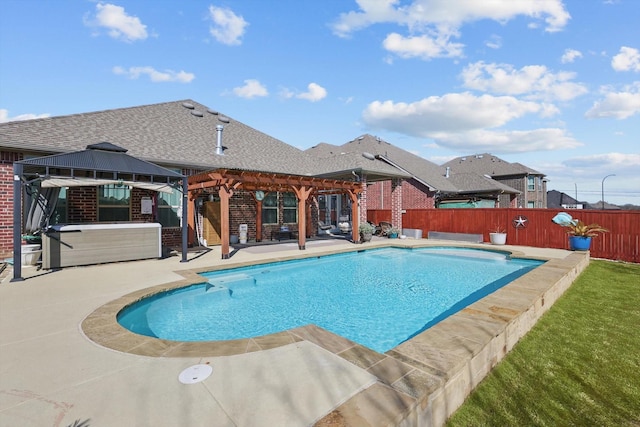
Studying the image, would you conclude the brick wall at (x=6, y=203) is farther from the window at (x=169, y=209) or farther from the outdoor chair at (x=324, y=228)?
the outdoor chair at (x=324, y=228)

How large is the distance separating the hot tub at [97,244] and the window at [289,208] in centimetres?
755

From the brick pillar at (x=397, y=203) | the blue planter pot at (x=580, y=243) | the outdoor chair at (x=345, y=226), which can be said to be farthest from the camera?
the outdoor chair at (x=345, y=226)

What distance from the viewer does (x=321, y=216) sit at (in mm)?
21453

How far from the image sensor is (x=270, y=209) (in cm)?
1609

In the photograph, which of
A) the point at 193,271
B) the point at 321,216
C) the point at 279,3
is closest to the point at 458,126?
the point at 321,216

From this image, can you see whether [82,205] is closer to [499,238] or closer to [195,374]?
[195,374]

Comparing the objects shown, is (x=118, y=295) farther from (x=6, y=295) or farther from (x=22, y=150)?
(x=22, y=150)

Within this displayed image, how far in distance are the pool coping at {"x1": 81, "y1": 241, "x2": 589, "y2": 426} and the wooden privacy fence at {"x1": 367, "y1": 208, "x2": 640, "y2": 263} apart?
9.16m

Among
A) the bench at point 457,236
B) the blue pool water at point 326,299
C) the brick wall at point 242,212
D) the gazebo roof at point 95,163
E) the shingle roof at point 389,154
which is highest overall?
the shingle roof at point 389,154

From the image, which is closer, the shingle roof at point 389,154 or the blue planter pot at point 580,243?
the blue planter pot at point 580,243

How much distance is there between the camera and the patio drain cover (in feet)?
9.16

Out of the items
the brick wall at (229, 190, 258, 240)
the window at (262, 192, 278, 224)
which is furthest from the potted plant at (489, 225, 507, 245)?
the brick wall at (229, 190, 258, 240)

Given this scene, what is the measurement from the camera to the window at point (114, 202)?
10695mm

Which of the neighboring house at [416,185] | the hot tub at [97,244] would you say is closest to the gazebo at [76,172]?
the hot tub at [97,244]
